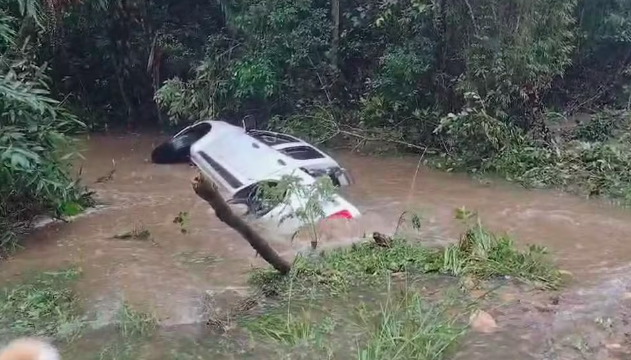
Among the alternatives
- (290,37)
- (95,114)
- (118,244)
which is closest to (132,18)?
(95,114)

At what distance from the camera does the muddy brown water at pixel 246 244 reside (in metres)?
5.91

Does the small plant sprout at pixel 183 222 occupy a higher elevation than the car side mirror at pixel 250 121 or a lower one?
lower

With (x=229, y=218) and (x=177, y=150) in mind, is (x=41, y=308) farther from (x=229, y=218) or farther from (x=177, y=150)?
(x=177, y=150)

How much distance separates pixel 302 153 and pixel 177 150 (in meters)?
3.03

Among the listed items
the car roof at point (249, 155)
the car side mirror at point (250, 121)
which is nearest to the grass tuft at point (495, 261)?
the car roof at point (249, 155)

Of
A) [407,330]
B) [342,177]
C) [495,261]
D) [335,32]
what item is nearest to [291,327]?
[407,330]

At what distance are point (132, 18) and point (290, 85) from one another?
3757 millimetres

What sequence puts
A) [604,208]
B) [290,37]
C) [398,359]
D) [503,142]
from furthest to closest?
[290,37], [503,142], [604,208], [398,359]

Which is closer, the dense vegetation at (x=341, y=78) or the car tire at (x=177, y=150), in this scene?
the dense vegetation at (x=341, y=78)

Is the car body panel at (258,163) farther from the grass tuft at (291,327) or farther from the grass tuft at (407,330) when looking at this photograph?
the grass tuft at (407,330)

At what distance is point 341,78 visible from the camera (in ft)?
46.9

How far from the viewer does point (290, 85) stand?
14.0 metres

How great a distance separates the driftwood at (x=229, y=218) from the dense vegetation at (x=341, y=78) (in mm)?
2818

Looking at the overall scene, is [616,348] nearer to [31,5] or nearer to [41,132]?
[41,132]
